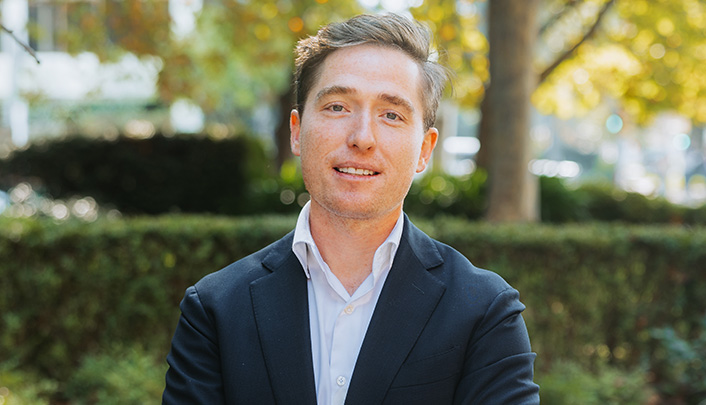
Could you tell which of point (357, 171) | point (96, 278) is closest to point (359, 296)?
point (357, 171)

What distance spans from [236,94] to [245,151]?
1819cm

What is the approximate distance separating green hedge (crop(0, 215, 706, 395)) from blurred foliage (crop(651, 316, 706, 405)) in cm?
7

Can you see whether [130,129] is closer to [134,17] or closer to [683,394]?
[134,17]

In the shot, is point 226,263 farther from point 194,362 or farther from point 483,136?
point 483,136

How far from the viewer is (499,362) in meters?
1.83

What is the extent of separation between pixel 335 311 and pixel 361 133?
507 millimetres

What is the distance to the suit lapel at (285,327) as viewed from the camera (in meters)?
1.87

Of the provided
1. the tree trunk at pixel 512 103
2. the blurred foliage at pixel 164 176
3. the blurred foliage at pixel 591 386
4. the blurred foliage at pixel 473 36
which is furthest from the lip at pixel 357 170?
the blurred foliage at pixel 164 176

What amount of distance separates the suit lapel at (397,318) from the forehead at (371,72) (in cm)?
42

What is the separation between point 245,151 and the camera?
516 inches

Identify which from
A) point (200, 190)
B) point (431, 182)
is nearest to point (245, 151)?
point (200, 190)

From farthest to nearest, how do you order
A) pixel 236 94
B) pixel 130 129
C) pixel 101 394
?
pixel 236 94, pixel 130 129, pixel 101 394

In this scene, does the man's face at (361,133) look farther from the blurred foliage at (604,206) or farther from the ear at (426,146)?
the blurred foliage at (604,206)

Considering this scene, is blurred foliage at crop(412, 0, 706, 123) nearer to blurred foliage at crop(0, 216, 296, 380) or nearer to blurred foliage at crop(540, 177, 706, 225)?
blurred foliage at crop(540, 177, 706, 225)
